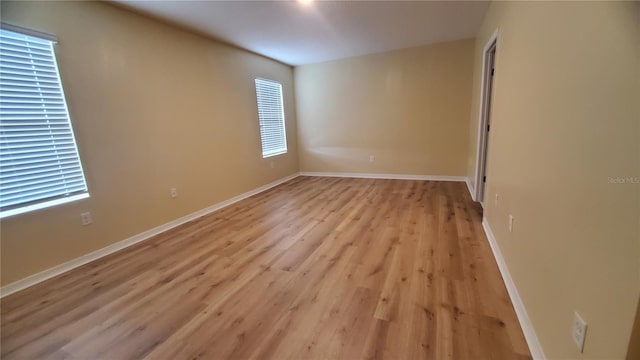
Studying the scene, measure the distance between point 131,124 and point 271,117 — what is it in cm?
269

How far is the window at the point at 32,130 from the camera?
6.56 feet

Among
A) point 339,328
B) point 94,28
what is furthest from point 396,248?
point 94,28

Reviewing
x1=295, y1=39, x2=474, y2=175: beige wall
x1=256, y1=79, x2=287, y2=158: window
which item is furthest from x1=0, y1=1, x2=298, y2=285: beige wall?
x1=295, y1=39, x2=474, y2=175: beige wall

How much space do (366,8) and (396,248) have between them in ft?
8.52

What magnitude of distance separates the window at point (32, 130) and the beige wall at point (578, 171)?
11.4 ft

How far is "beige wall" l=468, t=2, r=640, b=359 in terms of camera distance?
2.36 feet

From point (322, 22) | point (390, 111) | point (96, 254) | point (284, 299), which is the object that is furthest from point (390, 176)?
point (96, 254)

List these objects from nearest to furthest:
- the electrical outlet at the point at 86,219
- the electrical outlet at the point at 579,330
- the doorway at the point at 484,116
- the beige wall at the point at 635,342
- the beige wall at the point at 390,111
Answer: the beige wall at the point at 635,342
the electrical outlet at the point at 579,330
the electrical outlet at the point at 86,219
the doorway at the point at 484,116
the beige wall at the point at 390,111

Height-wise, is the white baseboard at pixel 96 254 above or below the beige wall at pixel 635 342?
below

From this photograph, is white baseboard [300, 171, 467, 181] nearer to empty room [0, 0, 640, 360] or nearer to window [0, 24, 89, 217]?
empty room [0, 0, 640, 360]

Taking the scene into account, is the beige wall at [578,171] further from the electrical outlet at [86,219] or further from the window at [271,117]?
the window at [271,117]

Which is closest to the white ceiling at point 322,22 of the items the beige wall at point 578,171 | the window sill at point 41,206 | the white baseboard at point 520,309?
the beige wall at point 578,171

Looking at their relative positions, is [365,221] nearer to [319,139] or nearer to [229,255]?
[229,255]

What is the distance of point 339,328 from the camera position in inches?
61.4
